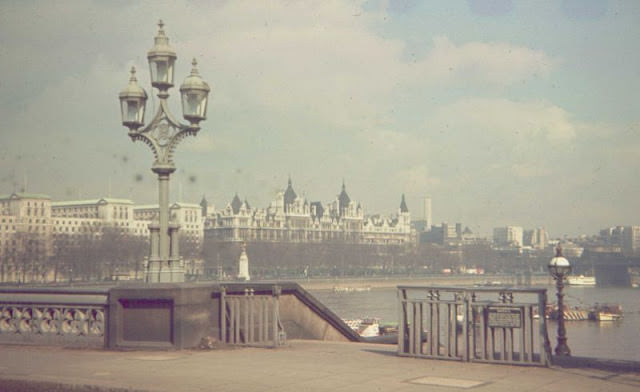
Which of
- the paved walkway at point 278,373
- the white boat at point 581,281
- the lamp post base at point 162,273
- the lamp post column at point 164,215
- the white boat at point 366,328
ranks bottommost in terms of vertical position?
the white boat at point 581,281

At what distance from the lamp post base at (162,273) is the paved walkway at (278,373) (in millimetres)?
1752

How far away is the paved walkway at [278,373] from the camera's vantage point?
31.3ft

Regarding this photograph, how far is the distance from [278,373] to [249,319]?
3.66 meters

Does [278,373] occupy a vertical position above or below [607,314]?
above

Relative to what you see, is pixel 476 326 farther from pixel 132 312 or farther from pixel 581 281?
pixel 581 281

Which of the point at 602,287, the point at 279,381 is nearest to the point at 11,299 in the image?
the point at 279,381

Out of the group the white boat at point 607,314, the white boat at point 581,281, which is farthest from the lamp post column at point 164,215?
the white boat at point 581,281

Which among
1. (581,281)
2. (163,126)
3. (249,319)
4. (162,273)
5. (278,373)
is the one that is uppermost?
(163,126)

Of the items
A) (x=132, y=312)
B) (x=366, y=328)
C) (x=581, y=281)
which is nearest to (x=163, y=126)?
(x=132, y=312)

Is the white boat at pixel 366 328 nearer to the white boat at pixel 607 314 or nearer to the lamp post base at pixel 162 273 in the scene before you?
the white boat at pixel 607 314

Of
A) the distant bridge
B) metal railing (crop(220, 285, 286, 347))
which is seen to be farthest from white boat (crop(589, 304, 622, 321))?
the distant bridge

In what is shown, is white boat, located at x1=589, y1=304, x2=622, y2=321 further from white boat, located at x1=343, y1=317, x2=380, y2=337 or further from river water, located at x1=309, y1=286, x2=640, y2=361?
white boat, located at x1=343, y1=317, x2=380, y2=337

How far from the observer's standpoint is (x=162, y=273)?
1455 centimetres

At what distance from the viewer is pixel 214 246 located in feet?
563
